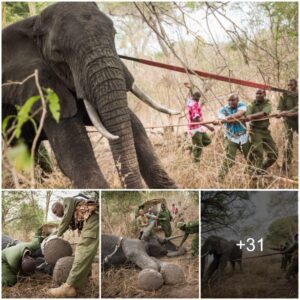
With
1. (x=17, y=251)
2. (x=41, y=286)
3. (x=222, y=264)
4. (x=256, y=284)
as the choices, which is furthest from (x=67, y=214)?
(x=256, y=284)

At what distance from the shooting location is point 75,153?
466cm

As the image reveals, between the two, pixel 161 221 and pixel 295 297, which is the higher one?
pixel 161 221

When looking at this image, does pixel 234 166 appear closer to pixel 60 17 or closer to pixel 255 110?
pixel 255 110

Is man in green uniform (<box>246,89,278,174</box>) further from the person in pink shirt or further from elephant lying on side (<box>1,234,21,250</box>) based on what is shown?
elephant lying on side (<box>1,234,21,250</box>)

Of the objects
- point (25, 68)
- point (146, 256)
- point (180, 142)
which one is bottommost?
point (146, 256)

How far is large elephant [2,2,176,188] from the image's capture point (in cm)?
445

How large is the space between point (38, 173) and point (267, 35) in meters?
2.11

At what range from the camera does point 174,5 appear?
5039mm

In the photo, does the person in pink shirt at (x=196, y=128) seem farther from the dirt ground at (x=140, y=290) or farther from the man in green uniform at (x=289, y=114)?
the dirt ground at (x=140, y=290)

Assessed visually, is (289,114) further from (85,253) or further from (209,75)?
(85,253)

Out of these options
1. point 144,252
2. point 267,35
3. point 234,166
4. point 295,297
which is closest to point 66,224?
point 144,252

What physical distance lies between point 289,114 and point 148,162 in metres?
1.14

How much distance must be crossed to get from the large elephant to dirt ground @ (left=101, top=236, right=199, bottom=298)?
1.95 ft

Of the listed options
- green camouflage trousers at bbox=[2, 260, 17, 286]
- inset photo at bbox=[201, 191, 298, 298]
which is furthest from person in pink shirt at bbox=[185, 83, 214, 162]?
green camouflage trousers at bbox=[2, 260, 17, 286]
